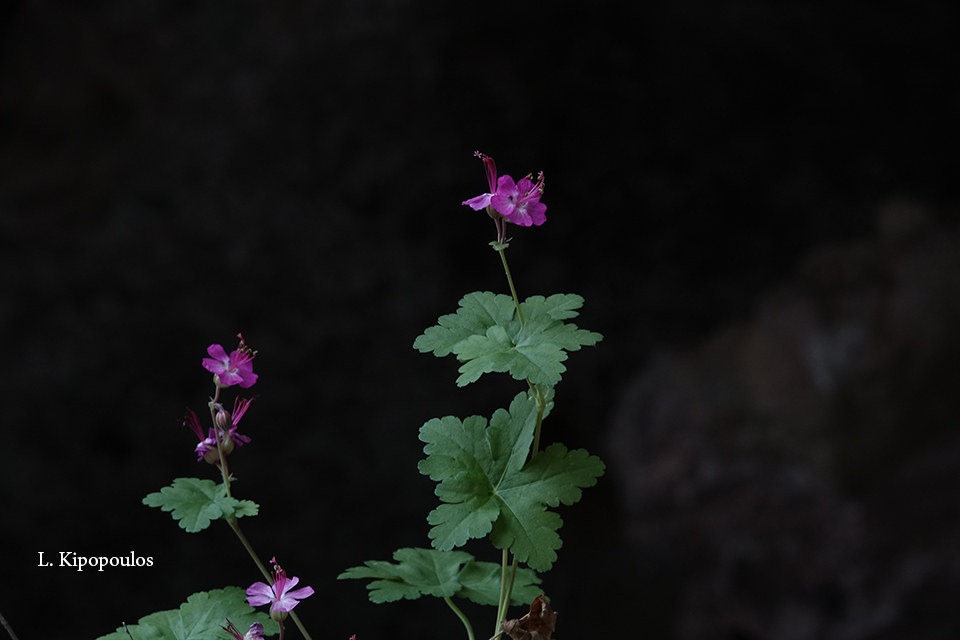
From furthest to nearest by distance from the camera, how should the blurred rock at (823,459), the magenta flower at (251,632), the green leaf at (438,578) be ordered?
the blurred rock at (823,459) → the green leaf at (438,578) → the magenta flower at (251,632)

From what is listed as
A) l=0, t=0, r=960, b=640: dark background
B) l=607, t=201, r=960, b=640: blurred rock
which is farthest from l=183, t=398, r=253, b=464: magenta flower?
l=607, t=201, r=960, b=640: blurred rock

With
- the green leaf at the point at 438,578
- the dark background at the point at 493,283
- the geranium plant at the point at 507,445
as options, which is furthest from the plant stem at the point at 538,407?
the dark background at the point at 493,283

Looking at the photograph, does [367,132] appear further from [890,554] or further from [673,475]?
[890,554]

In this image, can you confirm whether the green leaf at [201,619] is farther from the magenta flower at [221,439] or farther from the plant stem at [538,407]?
the plant stem at [538,407]

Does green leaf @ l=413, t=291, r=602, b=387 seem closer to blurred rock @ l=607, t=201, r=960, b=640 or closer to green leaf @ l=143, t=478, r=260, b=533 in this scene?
green leaf @ l=143, t=478, r=260, b=533

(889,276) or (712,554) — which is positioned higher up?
(889,276)

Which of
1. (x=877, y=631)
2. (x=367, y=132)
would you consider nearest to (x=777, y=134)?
(x=367, y=132)
